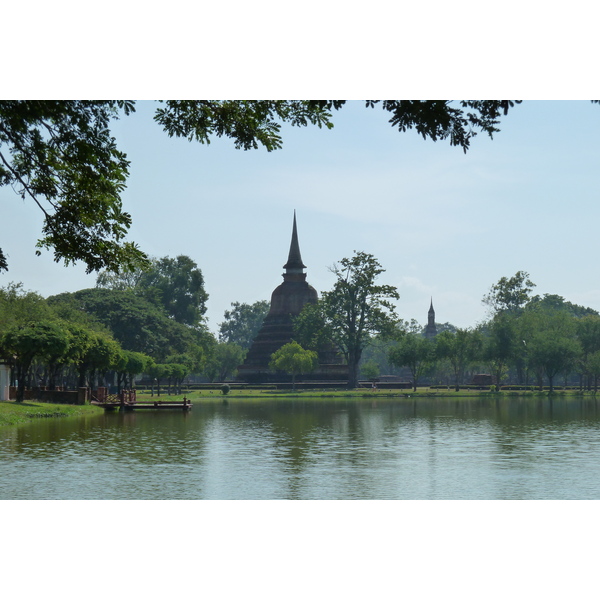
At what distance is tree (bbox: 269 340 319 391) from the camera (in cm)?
5922

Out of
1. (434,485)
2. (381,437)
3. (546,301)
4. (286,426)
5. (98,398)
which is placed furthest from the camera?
(546,301)

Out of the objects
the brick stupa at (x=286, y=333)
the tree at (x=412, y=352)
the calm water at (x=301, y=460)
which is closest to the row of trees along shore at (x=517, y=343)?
the tree at (x=412, y=352)

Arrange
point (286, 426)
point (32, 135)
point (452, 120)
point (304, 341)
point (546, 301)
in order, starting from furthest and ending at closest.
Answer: point (546, 301)
point (304, 341)
point (286, 426)
point (32, 135)
point (452, 120)

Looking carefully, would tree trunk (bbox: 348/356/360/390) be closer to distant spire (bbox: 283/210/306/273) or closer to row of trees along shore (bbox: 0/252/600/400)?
row of trees along shore (bbox: 0/252/600/400)

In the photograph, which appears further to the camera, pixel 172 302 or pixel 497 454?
pixel 172 302

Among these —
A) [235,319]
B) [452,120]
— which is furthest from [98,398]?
[235,319]

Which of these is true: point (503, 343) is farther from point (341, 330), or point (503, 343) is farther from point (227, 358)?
point (227, 358)

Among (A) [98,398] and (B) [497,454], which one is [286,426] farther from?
(A) [98,398]

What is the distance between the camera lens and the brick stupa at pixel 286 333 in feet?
207

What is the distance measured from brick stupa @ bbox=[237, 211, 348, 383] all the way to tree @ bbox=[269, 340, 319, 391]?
1.59m

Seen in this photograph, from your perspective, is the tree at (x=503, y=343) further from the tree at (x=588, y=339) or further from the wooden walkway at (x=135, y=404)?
the wooden walkway at (x=135, y=404)

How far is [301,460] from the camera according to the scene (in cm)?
1719
